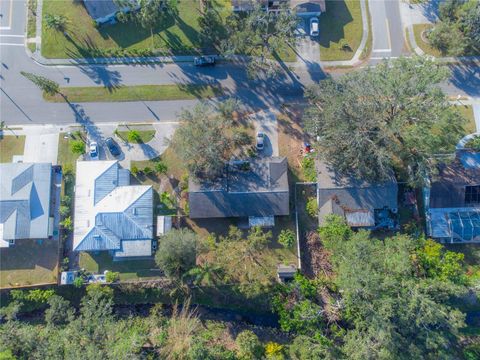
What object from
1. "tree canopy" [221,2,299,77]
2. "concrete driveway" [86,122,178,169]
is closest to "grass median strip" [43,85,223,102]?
"concrete driveway" [86,122,178,169]

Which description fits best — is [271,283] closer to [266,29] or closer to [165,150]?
[165,150]

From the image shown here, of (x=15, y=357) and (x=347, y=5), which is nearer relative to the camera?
(x=15, y=357)

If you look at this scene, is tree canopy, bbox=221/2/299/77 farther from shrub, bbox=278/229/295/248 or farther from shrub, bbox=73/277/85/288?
shrub, bbox=73/277/85/288

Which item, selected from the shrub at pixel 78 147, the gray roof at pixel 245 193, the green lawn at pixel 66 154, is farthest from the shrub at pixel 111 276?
the shrub at pixel 78 147

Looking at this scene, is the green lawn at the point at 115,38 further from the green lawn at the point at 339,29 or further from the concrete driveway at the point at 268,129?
the green lawn at the point at 339,29

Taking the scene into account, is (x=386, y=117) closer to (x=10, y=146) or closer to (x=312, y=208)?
(x=312, y=208)

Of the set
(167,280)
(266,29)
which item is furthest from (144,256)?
(266,29)
